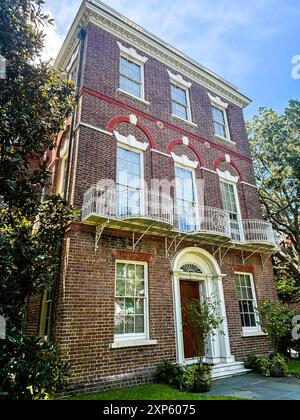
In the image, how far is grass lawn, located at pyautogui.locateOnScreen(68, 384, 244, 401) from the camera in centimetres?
597

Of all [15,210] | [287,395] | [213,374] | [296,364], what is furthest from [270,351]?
[15,210]

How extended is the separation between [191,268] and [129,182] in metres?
3.70

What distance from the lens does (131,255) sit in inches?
327

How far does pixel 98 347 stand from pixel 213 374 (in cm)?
369

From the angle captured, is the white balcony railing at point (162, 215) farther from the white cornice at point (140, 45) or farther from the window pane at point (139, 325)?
the white cornice at point (140, 45)

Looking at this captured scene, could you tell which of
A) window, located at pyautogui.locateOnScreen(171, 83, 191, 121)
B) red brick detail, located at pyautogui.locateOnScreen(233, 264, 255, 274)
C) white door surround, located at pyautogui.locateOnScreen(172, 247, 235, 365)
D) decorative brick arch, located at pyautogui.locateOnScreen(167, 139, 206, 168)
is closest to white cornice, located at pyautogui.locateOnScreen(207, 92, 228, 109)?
A: window, located at pyautogui.locateOnScreen(171, 83, 191, 121)

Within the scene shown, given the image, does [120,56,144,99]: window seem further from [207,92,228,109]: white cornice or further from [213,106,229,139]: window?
[213,106,229,139]: window

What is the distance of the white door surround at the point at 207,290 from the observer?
8656mm

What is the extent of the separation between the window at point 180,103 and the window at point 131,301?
7.04 metres

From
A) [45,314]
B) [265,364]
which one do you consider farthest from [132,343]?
[265,364]

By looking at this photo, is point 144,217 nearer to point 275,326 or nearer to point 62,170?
point 62,170

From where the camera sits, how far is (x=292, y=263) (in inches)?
655

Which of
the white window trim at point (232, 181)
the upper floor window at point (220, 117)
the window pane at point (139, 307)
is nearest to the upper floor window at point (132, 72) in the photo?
the upper floor window at point (220, 117)
